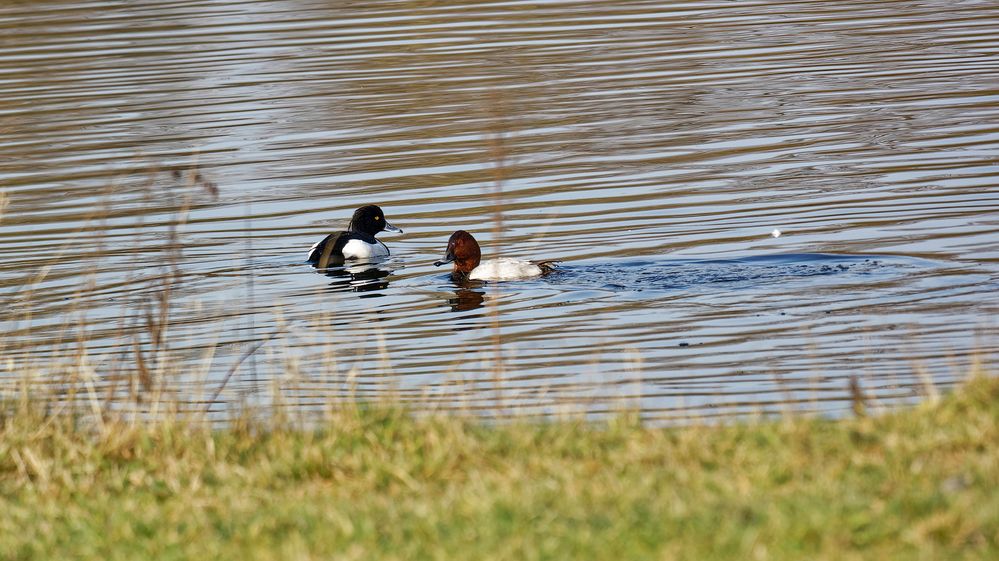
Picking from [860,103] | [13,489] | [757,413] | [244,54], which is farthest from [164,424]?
[244,54]

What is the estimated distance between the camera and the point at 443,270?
15.1 meters

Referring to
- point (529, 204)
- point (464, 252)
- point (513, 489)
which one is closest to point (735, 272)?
point (464, 252)

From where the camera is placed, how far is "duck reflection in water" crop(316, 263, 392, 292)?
14.3 metres

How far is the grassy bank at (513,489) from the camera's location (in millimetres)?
5402

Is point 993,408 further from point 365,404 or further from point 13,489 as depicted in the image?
point 13,489

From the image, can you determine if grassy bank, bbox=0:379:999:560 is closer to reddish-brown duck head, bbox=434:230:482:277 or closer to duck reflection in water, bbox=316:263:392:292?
duck reflection in water, bbox=316:263:392:292

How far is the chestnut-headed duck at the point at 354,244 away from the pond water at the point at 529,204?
0.61 feet

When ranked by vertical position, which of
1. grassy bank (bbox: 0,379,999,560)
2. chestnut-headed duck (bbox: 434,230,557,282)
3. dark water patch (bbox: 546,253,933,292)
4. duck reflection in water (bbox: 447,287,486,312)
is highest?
chestnut-headed duck (bbox: 434,230,557,282)

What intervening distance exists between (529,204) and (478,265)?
8.96ft

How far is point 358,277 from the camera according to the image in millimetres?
14898

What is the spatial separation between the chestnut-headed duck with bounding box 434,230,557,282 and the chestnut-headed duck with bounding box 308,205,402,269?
2.47ft

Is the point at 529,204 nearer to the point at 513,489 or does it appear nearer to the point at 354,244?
the point at 354,244

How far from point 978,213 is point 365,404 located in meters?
8.13

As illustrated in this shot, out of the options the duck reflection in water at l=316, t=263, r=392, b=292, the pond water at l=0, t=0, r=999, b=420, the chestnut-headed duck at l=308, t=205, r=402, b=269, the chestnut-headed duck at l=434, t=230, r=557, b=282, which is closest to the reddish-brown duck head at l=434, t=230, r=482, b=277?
the chestnut-headed duck at l=434, t=230, r=557, b=282
